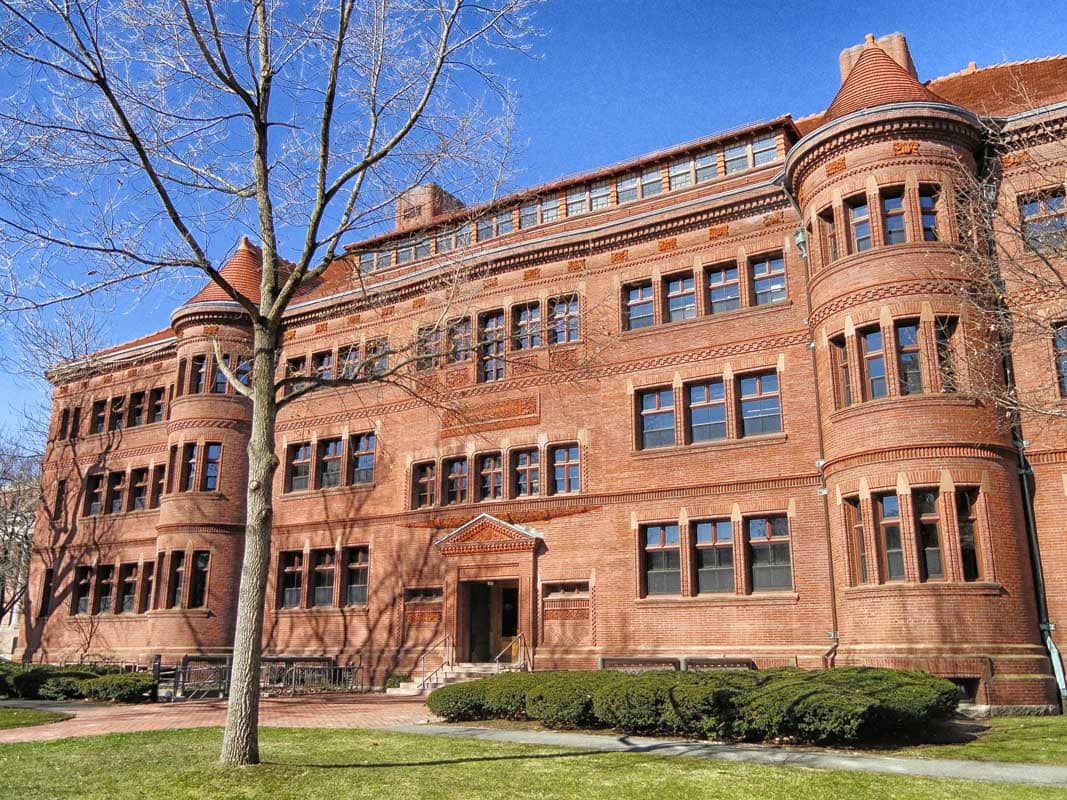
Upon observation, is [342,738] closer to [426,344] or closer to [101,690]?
[426,344]

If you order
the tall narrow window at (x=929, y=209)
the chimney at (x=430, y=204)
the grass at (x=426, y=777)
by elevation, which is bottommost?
the grass at (x=426, y=777)

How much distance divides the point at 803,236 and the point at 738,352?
3250 mm

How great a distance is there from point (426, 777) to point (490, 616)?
51.2 ft

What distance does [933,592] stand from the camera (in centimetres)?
1759

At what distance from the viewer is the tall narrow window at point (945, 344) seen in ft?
60.3

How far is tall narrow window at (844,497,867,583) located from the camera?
1898cm

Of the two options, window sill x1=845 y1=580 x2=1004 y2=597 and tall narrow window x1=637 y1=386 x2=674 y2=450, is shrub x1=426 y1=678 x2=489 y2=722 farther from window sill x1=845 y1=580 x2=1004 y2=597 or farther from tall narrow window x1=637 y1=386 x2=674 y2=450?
tall narrow window x1=637 y1=386 x2=674 y2=450

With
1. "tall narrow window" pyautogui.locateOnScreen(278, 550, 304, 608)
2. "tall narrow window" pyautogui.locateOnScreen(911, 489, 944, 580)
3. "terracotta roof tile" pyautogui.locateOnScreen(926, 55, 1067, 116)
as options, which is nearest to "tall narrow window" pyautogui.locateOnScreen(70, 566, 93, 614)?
"tall narrow window" pyautogui.locateOnScreen(278, 550, 304, 608)

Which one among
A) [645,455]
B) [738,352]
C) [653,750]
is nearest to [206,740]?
[653,750]

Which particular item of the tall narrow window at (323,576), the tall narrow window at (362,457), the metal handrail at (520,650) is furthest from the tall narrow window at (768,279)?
the tall narrow window at (323,576)

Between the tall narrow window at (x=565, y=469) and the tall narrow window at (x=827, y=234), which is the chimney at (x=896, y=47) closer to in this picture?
the tall narrow window at (x=827, y=234)

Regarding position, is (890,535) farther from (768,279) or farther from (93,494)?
(93,494)

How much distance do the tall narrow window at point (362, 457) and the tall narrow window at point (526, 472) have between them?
533 centimetres

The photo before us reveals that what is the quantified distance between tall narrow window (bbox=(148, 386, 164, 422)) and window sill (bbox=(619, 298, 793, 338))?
19613mm
